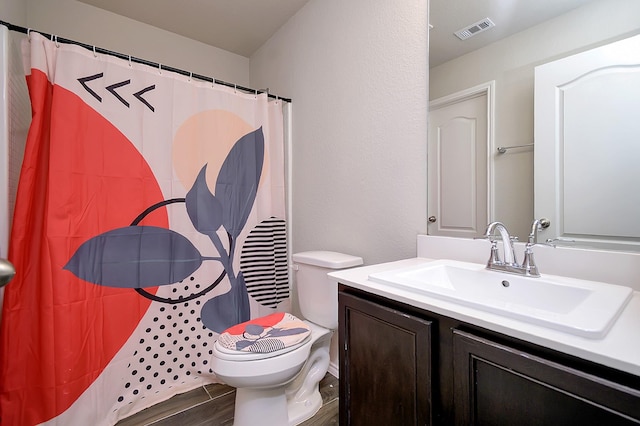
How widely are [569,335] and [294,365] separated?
3.22 feet

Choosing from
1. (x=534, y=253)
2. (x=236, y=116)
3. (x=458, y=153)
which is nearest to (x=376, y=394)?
(x=534, y=253)

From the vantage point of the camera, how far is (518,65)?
1080mm

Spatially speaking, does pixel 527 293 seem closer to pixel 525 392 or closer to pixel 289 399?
pixel 525 392

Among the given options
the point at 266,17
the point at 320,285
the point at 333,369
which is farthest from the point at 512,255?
the point at 266,17

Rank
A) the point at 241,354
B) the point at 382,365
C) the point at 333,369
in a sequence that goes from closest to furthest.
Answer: the point at 382,365
the point at 241,354
the point at 333,369

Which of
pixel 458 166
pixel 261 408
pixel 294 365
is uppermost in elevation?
pixel 458 166

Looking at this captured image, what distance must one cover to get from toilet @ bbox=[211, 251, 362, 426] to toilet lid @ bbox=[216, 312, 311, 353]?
0.04ft

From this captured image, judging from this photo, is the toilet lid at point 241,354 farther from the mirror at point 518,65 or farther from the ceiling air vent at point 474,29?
the ceiling air vent at point 474,29

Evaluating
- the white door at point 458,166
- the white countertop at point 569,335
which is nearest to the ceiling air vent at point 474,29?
the white door at point 458,166

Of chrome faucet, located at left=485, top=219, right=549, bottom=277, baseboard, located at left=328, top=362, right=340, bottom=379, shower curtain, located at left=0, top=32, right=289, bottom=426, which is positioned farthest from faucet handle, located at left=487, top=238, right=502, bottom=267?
shower curtain, located at left=0, top=32, right=289, bottom=426

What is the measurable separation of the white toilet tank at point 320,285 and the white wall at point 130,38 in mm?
2009

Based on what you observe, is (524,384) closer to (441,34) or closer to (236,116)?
(441,34)

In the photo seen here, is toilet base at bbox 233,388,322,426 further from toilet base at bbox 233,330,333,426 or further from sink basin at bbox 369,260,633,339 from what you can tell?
sink basin at bbox 369,260,633,339

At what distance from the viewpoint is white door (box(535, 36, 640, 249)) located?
847 millimetres
